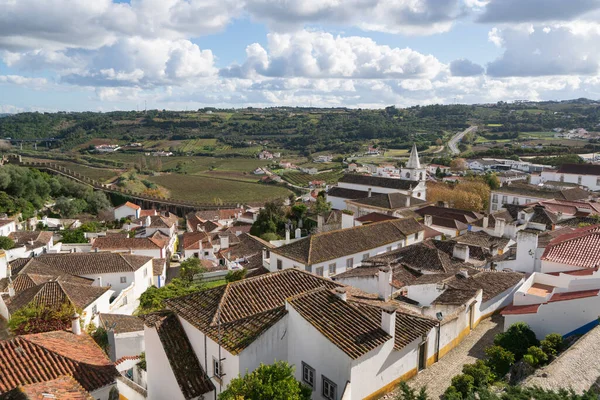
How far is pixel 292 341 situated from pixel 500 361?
5157 millimetres

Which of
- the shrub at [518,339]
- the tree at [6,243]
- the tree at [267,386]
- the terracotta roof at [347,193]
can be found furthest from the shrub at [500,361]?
the terracotta roof at [347,193]

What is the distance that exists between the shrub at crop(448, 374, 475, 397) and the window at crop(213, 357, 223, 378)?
519cm

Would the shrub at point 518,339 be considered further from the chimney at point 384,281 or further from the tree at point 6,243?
the tree at point 6,243

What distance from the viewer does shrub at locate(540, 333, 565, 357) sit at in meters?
11.0

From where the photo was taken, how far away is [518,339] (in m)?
12.0

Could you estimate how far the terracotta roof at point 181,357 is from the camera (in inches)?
430

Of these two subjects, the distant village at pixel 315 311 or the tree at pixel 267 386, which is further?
the distant village at pixel 315 311

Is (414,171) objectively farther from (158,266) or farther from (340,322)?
(340,322)

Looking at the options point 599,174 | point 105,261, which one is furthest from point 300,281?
point 599,174

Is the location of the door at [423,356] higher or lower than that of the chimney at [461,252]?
higher

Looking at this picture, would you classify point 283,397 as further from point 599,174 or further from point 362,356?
point 599,174

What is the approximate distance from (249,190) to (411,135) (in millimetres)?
67343

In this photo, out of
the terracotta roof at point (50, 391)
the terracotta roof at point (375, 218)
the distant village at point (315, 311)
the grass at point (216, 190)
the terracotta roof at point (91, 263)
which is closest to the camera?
the terracotta roof at point (50, 391)

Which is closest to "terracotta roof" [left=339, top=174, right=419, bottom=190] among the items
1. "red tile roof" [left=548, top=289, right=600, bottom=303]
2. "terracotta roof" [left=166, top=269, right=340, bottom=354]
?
"red tile roof" [left=548, top=289, right=600, bottom=303]
